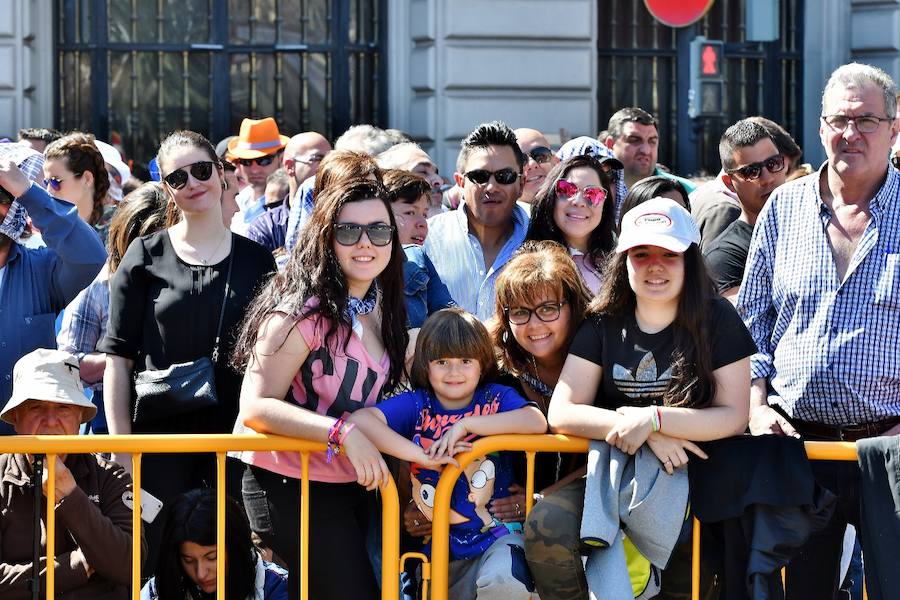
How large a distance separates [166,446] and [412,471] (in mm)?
806

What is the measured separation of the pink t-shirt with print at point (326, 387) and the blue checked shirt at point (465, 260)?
1282 millimetres

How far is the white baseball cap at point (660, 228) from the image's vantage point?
461 centimetres

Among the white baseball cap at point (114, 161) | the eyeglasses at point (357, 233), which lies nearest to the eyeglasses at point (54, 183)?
the white baseball cap at point (114, 161)

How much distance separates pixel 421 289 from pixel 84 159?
8.39 ft

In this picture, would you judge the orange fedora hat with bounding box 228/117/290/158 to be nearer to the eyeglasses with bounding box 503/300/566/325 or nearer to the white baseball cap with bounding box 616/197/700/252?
the eyeglasses with bounding box 503/300/566/325

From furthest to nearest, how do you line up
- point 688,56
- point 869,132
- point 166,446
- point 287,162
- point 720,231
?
point 688,56 < point 287,162 < point 720,231 < point 869,132 < point 166,446

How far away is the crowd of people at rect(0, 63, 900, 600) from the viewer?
4.52m

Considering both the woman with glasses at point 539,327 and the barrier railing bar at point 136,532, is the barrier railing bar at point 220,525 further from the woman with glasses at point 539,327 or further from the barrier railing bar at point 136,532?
the woman with glasses at point 539,327

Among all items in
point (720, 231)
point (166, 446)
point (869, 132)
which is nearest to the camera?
point (166, 446)

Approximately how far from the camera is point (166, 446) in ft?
14.8

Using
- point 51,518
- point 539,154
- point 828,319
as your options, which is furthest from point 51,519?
point 539,154

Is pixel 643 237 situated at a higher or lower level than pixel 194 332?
higher

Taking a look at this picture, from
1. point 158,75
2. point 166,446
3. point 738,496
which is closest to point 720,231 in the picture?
point 738,496

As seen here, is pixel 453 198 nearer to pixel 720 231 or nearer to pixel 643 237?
pixel 720 231
